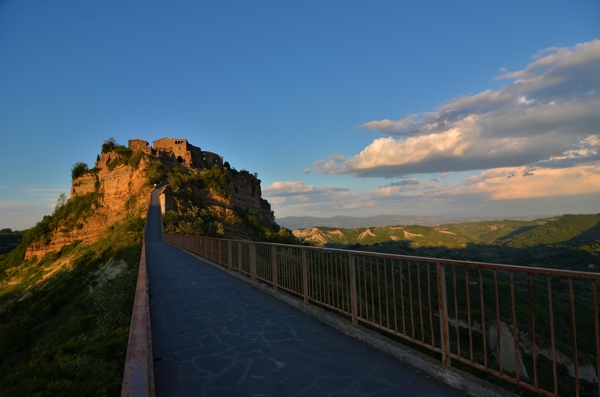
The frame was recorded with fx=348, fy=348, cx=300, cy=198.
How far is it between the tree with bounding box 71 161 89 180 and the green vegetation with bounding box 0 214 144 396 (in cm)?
1315

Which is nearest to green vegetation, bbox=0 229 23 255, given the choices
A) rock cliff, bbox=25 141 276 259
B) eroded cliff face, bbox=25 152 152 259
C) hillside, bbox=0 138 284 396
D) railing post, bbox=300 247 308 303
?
hillside, bbox=0 138 284 396

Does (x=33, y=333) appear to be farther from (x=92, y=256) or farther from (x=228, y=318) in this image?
(x=228, y=318)

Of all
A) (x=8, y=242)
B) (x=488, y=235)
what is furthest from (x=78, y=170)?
(x=488, y=235)

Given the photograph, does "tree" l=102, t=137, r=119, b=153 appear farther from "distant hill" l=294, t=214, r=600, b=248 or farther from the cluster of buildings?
"distant hill" l=294, t=214, r=600, b=248

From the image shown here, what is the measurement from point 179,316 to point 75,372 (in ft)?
6.26

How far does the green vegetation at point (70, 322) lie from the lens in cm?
507

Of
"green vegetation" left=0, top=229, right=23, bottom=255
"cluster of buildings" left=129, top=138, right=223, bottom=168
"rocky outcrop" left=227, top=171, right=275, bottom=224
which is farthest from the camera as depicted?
"green vegetation" left=0, top=229, right=23, bottom=255

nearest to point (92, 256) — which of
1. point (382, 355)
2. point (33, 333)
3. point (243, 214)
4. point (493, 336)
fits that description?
point (33, 333)

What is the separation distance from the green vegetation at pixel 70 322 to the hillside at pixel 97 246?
1.7 inches

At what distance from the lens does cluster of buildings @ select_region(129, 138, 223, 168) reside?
6194 centimetres

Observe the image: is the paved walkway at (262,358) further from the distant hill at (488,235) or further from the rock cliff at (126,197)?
the distant hill at (488,235)

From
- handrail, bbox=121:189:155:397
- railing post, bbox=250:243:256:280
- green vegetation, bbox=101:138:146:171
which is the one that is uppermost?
green vegetation, bbox=101:138:146:171

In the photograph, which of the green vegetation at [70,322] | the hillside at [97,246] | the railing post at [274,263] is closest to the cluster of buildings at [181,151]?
the hillside at [97,246]

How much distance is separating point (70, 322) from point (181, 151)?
51.1 m
